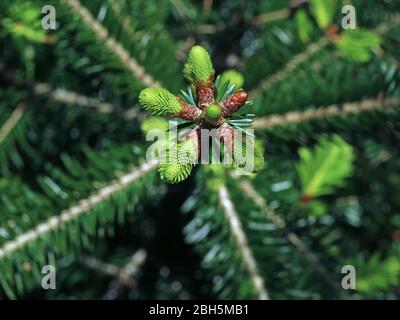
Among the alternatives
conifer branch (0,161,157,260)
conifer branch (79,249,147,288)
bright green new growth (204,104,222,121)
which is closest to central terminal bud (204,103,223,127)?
bright green new growth (204,104,222,121)

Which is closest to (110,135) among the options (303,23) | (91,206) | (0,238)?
(91,206)

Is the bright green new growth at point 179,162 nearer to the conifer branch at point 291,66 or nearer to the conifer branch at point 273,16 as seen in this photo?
the conifer branch at point 291,66

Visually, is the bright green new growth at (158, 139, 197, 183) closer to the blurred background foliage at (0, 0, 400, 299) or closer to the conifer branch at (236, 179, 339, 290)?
the blurred background foliage at (0, 0, 400, 299)

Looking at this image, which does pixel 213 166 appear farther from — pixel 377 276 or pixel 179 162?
pixel 377 276

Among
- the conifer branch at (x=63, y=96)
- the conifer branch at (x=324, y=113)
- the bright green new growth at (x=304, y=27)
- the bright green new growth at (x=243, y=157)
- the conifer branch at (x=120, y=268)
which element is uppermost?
the bright green new growth at (x=304, y=27)

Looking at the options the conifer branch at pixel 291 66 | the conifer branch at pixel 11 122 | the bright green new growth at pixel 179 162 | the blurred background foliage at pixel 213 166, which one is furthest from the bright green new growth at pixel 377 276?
the conifer branch at pixel 11 122
